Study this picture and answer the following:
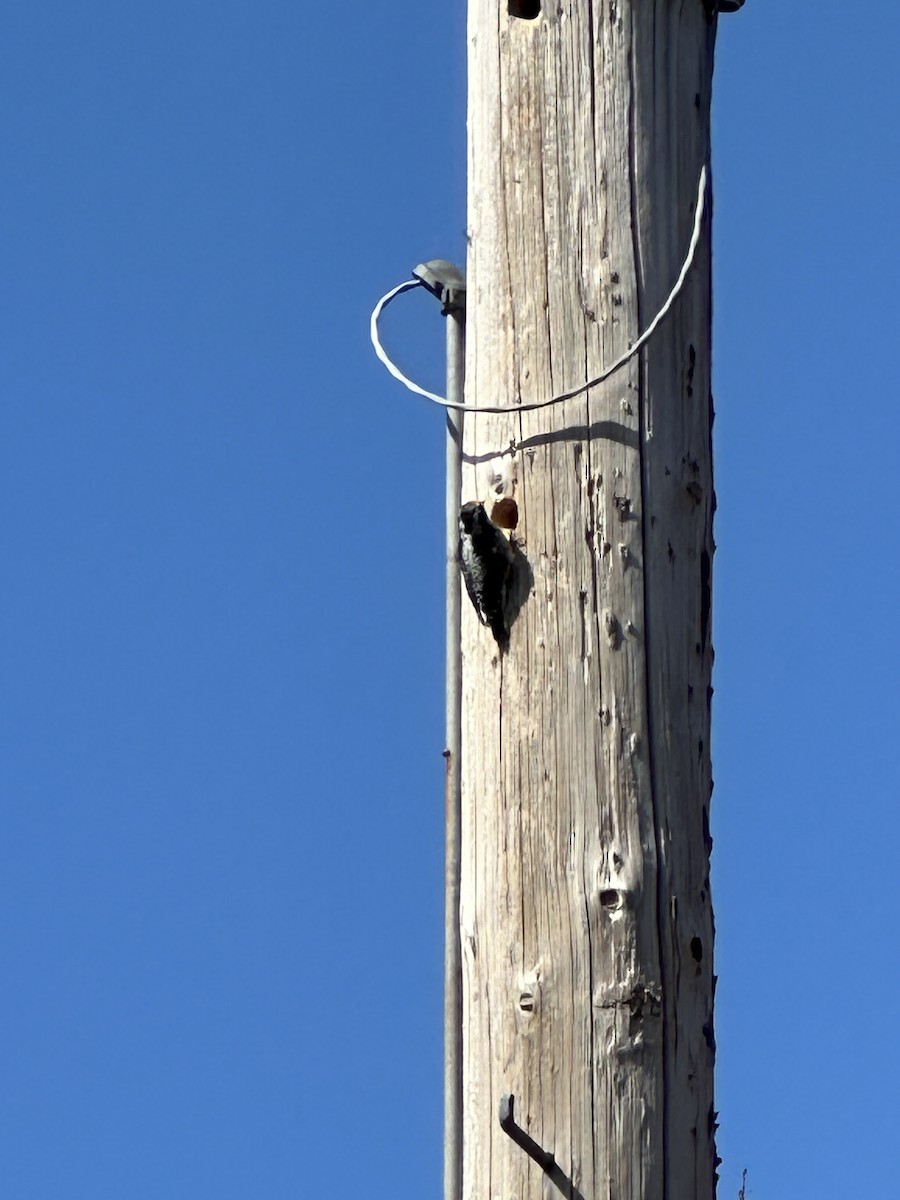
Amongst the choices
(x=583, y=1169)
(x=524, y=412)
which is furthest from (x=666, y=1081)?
(x=524, y=412)

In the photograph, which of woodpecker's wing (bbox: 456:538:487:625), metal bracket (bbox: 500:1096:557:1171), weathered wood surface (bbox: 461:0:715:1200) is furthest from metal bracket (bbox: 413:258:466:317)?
metal bracket (bbox: 500:1096:557:1171)

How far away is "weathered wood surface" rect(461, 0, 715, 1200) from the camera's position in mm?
3096

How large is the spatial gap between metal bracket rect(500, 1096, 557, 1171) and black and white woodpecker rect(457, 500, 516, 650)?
0.75 m

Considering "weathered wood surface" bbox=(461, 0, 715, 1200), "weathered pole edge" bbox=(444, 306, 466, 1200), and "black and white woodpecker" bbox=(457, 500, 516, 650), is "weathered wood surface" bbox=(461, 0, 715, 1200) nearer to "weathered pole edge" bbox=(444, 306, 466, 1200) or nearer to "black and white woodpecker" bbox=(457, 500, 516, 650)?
"black and white woodpecker" bbox=(457, 500, 516, 650)

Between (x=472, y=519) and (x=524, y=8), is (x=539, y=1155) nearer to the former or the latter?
(x=472, y=519)

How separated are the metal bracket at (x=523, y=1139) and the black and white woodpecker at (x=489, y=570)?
2.47 ft

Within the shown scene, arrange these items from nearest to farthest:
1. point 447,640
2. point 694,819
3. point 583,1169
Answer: point 583,1169, point 694,819, point 447,640

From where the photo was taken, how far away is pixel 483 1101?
3174 millimetres

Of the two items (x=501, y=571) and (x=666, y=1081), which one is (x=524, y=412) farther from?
(x=666, y=1081)

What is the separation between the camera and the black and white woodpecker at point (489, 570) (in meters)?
3.28

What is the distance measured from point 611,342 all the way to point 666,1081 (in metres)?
1.24

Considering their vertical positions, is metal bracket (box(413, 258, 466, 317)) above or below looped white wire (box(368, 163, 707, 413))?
above

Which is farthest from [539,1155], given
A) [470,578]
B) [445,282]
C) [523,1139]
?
[445,282]

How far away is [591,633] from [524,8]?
120cm
